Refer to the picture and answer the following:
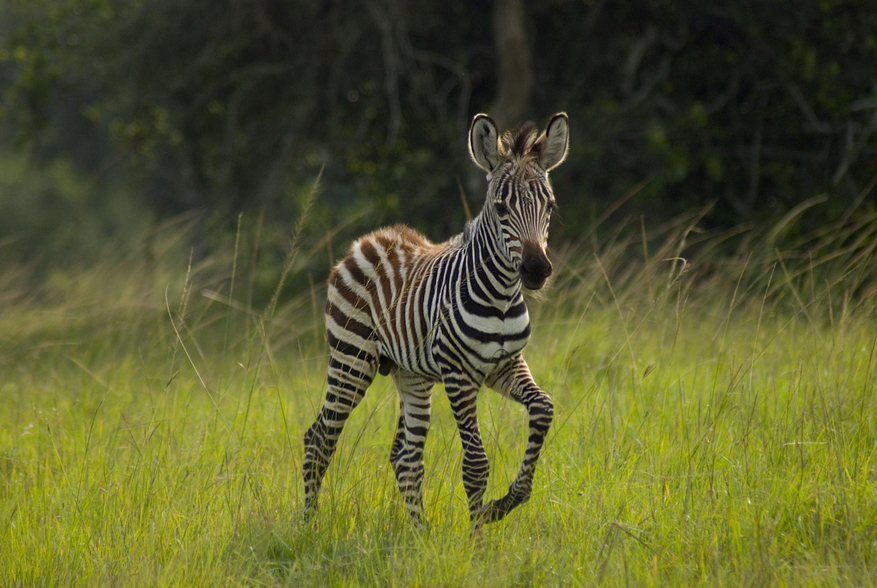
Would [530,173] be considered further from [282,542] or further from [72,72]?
[72,72]

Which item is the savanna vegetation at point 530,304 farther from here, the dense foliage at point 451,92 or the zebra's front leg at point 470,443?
the zebra's front leg at point 470,443

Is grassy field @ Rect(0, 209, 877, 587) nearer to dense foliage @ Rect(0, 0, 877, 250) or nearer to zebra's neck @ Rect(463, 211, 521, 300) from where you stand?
zebra's neck @ Rect(463, 211, 521, 300)

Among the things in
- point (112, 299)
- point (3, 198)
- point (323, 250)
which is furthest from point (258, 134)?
point (3, 198)

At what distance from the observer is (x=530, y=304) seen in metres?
8.72

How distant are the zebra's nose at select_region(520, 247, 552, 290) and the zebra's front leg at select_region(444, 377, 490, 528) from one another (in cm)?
65

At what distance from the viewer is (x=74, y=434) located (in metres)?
5.52

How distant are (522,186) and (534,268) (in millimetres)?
478

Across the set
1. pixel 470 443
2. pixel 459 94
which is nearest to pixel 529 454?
pixel 470 443

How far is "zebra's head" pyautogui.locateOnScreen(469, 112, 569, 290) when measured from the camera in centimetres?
362

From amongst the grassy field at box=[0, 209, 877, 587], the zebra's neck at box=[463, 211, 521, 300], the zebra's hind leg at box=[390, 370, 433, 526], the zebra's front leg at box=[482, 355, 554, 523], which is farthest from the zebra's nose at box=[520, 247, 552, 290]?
the zebra's hind leg at box=[390, 370, 433, 526]

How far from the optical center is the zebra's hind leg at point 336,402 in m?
4.62

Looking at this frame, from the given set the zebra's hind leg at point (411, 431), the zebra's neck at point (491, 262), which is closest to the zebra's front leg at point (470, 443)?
the zebra's hind leg at point (411, 431)

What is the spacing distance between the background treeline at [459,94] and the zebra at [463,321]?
549 centimetres

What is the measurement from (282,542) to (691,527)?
5.84 ft
